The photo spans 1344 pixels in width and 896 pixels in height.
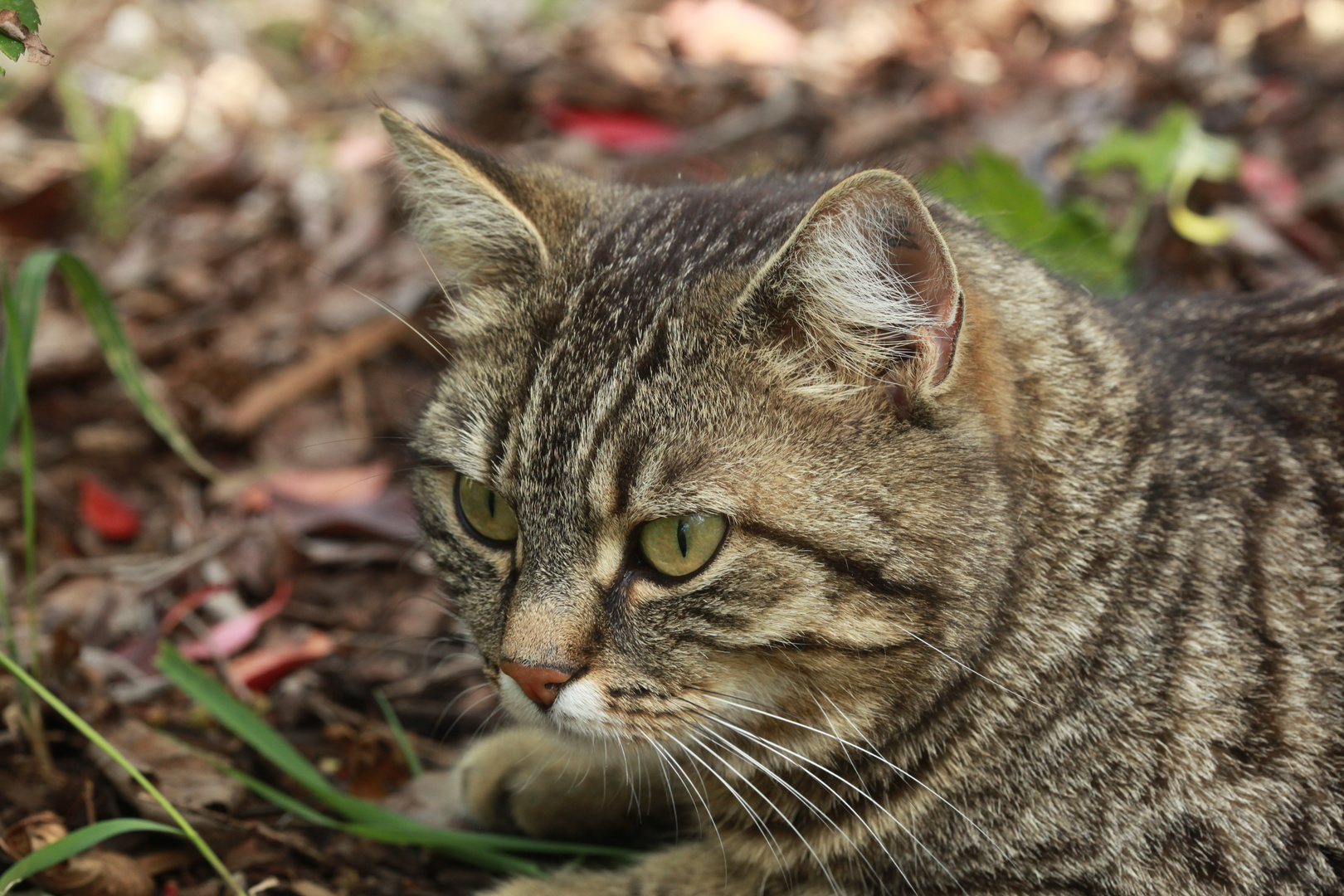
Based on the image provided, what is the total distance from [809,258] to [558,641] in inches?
31.8

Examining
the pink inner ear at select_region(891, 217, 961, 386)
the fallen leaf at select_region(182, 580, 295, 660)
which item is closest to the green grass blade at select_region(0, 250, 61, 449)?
the fallen leaf at select_region(182, 580, 295, 660)

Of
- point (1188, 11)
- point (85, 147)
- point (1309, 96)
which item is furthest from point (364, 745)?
point (1188, 11)

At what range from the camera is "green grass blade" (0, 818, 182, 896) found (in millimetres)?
1980

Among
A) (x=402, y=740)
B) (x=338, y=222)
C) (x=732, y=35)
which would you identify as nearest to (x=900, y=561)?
(x=402, y=740)

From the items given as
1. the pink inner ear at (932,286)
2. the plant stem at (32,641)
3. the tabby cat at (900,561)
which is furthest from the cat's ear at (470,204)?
the plant stem at (32,641)

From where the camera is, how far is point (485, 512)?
231 cm

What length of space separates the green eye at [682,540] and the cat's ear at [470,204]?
0.66 meters

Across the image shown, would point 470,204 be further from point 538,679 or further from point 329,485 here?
point 329,485

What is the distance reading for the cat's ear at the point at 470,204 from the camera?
232 centimetres

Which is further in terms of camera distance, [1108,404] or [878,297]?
[1108,404]

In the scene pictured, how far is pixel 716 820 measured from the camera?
2.41 meters

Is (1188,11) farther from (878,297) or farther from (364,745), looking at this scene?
(364,745)

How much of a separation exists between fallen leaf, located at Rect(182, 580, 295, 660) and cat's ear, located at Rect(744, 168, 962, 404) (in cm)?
200

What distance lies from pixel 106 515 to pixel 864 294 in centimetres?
299
